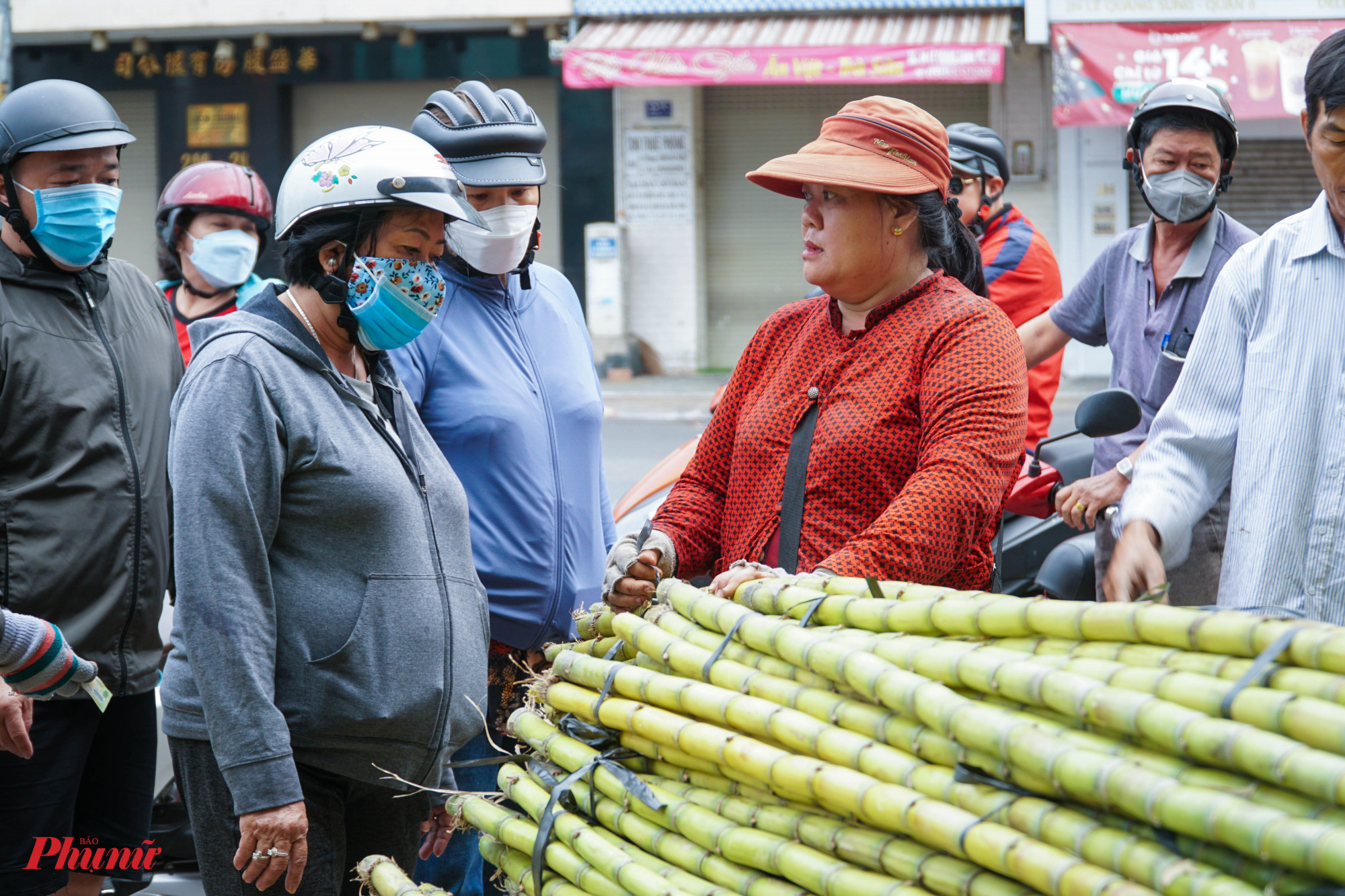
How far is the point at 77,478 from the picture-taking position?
3.12 m

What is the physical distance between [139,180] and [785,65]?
32.9 feet

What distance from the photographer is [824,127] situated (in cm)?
254

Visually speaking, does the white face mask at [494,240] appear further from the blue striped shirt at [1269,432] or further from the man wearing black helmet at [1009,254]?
the man wearing black helmet at [1009,254]

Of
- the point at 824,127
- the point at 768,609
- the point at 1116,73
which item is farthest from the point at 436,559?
the point at 1116,73

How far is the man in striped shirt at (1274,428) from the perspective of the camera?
2123 mm

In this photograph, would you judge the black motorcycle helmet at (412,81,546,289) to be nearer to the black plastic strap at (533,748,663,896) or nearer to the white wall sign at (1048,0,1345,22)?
the black plastic strap at (533,748,663,896)

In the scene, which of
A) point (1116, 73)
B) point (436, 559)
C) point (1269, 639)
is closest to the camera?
point (1269, 639)

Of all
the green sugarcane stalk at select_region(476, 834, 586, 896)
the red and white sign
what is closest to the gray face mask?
the green sugarcane stalk at select_region(476, 834, 586, 896)

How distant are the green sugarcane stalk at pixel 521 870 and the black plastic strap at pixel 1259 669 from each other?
881 mm

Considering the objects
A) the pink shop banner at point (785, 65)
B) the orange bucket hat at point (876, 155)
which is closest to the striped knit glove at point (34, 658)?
the orange bucket hat at point (876, 155)

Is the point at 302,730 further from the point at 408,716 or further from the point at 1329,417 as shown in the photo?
the point at 1329,417

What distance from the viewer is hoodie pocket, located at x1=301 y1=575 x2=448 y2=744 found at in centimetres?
231

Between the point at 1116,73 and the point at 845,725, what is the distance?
1462cm

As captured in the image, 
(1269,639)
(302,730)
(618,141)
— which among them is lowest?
(302,730)
